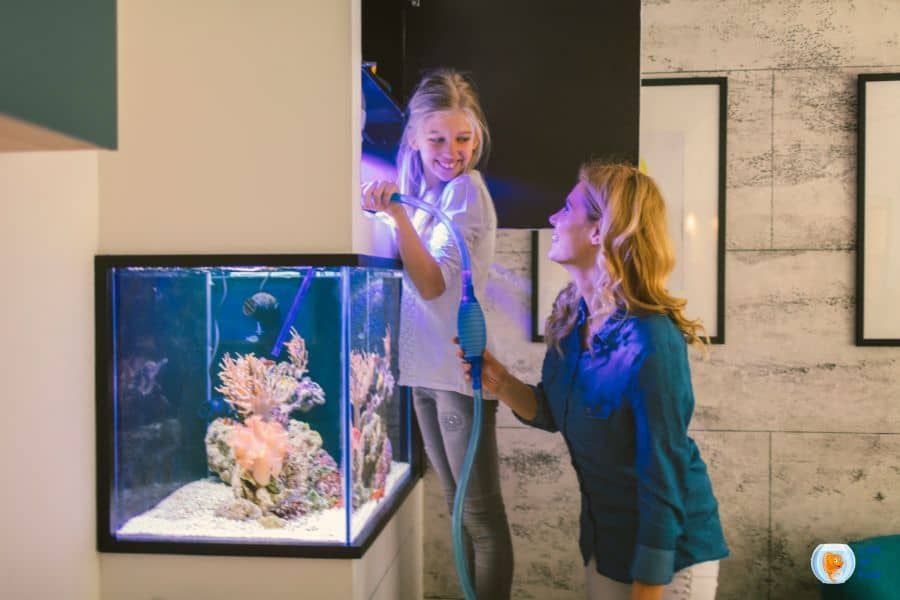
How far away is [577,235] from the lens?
6.21ft

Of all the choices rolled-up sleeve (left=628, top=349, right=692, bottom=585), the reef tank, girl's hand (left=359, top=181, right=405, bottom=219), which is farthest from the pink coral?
rolled-up sleeve (left=628, top=349, right=692, bottom=585)

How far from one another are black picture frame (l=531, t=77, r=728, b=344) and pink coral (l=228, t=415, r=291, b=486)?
46.8 inches

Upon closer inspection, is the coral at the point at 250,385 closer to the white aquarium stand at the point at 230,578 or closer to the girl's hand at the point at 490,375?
the white aquarium stand at the point at 230,578

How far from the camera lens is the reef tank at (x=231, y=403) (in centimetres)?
173

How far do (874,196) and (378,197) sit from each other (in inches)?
70.1

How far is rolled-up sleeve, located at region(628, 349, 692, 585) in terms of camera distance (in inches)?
62.1

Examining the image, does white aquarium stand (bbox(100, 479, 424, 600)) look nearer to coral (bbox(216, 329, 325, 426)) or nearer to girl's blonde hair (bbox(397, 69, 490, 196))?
coral (bbox(216, 329, 325, 426))

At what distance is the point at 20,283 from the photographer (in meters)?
1.53

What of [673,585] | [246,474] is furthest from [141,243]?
[673,585]

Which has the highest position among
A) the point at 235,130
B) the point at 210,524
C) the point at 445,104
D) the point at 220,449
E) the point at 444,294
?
the point at 445,104

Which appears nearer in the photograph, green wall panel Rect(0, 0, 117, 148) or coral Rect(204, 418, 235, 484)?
green wall panel Rect(0, 0, 117, 148)

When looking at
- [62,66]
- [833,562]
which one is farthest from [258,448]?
[833,562]

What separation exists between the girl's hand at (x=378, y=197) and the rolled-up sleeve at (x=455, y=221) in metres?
0.18

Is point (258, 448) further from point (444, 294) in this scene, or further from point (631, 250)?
point (631, 250)
